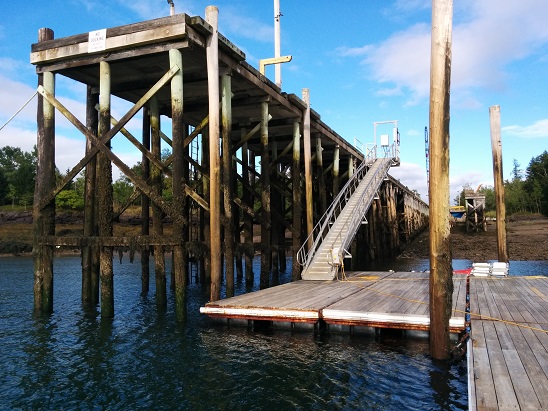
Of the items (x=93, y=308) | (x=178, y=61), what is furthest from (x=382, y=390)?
(x=93, y=308)

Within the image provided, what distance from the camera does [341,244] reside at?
18.1 m

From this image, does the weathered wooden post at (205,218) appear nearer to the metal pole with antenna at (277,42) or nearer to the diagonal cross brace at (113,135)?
the metal pole with antenna at (277,42)

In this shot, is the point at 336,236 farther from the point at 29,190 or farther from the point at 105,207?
the point at 29,190

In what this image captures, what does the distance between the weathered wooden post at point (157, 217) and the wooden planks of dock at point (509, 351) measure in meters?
9.45

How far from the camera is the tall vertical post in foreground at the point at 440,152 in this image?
802cm

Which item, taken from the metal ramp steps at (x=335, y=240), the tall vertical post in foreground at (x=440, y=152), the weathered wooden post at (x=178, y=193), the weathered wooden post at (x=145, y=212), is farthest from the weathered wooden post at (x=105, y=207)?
the tall vertical post in foreground at (x=440, y=152)

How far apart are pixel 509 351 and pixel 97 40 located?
12.9 metres

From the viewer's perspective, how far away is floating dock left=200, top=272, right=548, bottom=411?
5.75 m

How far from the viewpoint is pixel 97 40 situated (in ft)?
43.0

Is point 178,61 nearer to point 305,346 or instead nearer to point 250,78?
point 250,78

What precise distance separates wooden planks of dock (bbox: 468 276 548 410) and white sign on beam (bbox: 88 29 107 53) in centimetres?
1208

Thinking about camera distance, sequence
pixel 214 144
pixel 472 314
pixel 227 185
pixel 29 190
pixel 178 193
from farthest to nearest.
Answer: pixel 29 190 → pixel 227 185 → pixel 214 144 → pixel 178 193 → pixel 472 314

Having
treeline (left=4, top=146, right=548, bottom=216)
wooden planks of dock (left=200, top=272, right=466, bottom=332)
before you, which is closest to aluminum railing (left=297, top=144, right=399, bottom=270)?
wooden planks of dock (left=200, top=272, right=466, bottom=332)

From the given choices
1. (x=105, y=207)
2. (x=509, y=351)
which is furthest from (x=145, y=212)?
(x=509, y=351)
